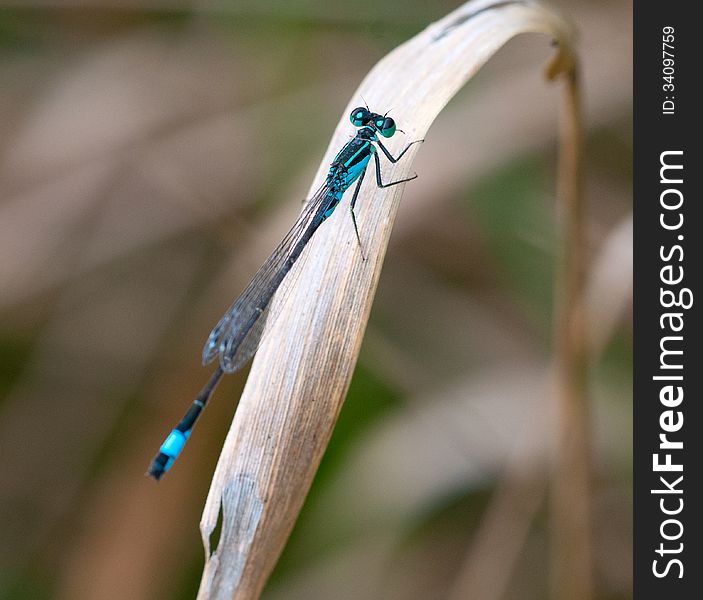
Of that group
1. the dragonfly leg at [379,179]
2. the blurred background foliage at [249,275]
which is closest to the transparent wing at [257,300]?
the dragonfly leg at [379,179]

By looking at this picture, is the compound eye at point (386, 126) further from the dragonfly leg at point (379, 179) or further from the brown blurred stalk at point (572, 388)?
the brown blurred stalk at point (572, 388)

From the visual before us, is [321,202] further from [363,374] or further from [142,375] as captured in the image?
[142,375]

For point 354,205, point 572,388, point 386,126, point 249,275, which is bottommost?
point 572,388

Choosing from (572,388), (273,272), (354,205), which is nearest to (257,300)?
(273,272)

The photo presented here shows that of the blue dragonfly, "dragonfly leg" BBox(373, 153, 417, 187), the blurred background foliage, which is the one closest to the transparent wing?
the blue dragonfly

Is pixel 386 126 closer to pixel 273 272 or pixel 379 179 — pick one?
pixel 379 179

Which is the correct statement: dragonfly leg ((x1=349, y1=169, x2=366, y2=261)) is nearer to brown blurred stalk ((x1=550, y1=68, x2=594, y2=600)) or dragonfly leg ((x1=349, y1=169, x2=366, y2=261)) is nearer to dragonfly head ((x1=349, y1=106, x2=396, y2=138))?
dragonfly head ((x1=349, y1=106, x2=396, y2=138))

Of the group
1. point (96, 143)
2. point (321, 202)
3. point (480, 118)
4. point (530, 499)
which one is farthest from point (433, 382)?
point (96, 143)
